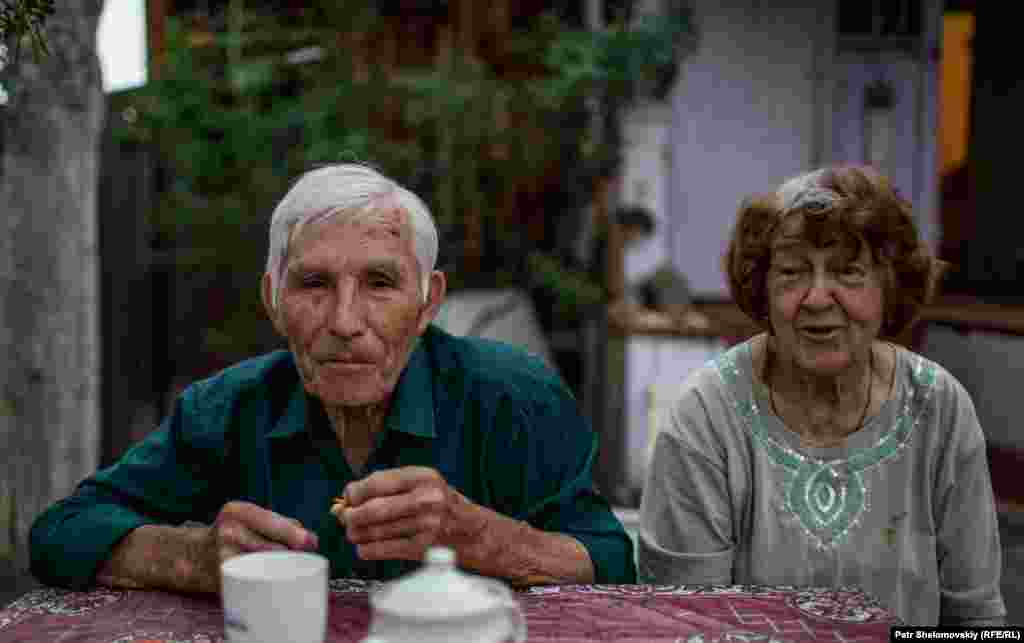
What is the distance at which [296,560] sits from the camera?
1.51m

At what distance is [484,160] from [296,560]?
5552mm

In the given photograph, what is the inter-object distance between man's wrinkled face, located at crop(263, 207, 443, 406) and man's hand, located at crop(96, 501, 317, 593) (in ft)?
0.91

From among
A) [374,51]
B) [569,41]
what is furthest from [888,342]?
[374,51]

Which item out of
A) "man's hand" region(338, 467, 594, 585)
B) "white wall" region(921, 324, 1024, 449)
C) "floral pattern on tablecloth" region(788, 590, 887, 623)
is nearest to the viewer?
"man's hand" region(338, 467, 594, 585)

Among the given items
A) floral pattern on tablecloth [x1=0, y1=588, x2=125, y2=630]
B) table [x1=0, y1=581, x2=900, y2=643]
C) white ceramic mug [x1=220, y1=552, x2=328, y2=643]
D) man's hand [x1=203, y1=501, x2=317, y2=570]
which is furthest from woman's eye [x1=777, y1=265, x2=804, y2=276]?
floral pattern on tablecloth [x1=0, y1=588, x2=125, y2=630]

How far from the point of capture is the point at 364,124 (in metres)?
6.88

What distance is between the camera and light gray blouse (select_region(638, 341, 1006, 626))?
7.57ft

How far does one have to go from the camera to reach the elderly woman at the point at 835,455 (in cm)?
228

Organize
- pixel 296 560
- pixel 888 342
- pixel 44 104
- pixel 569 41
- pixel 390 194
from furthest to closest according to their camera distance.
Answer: pixel 569 41 < pixel 44 104 < pixel 888 342 < pixel 390 194 < pixel 296 560

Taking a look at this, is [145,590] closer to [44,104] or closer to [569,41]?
[44,104]

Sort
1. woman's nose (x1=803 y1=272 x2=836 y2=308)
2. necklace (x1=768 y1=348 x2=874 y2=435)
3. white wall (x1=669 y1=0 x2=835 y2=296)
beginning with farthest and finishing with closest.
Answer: white wall (x1=669 y1=0 x2=835 y2=296)
necklace (x1=768 y1=348 x2=874 y2=435)
woman's nose (x1=803 y1=272 x2=836 y2=308)

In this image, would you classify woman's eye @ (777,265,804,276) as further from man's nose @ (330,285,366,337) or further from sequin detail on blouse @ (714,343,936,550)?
man's nose @ (330,285,366,337)

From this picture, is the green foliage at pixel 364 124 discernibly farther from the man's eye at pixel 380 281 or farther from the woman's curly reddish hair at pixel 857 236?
the man's eye at pixel 380 281

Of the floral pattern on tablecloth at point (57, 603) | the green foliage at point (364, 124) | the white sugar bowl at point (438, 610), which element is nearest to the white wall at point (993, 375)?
the green foliage at point (364, 124)
